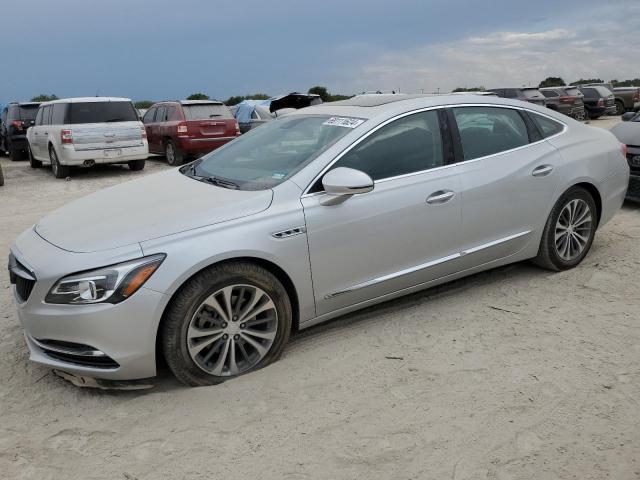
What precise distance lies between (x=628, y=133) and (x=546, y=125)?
11.2ft

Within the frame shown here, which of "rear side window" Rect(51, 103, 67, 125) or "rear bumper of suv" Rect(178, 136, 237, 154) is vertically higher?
"rear side window" Rect(51, 103, 67, 125)

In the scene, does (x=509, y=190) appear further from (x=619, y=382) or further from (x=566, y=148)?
(x=619, y=382)

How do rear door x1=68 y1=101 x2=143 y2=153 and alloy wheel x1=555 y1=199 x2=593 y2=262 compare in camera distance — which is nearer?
alloy wheel x1=555 y1=199 x2=593 y2=262

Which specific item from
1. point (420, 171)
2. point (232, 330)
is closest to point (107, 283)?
point (232, 330)

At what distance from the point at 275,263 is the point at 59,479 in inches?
60.0

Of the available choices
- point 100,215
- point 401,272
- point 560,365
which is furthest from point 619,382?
point 100,215

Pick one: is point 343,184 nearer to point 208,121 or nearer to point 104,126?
point 104,126

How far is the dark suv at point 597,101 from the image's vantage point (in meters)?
25.2

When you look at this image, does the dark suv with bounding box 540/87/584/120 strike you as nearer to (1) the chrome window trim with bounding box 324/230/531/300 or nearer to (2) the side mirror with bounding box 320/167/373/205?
(1) the chrome window trim with bounding box 324/230/531/300

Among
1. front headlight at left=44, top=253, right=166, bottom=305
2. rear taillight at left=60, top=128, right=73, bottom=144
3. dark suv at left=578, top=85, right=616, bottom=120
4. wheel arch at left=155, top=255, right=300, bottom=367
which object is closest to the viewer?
front headlight at left=44, top=253, right=166, bottom=305

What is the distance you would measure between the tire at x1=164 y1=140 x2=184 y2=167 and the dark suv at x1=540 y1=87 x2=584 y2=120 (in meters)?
14.8

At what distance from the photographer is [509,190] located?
439 cm

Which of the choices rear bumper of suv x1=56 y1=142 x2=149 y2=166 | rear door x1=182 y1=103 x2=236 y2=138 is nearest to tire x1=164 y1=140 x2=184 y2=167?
rear door x1=182 y1=103 x2=236 y2=138

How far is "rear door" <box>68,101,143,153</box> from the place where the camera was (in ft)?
40.5
